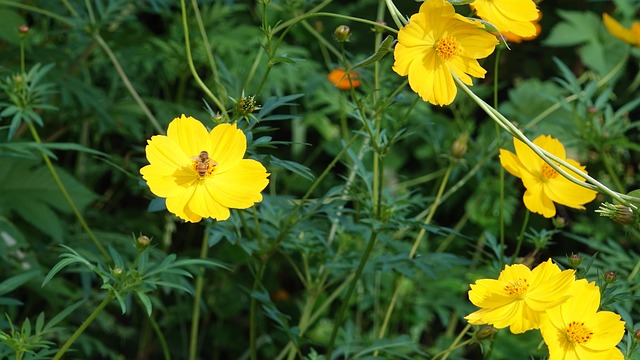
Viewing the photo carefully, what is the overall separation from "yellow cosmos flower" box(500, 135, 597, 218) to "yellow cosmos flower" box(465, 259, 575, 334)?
0.24 meters

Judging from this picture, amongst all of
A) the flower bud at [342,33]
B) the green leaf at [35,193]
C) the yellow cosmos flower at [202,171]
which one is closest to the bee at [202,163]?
the yellow cosmos flower at [202,171]

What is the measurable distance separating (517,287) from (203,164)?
39 centimetres

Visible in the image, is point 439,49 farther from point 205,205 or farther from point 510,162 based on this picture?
point 205,205

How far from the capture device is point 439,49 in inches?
43.1

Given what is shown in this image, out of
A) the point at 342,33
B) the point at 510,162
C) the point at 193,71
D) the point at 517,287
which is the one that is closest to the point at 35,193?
the point at 193,71

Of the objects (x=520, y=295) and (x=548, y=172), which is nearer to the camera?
(x=520, y=295)

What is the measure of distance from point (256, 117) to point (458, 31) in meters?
0.28

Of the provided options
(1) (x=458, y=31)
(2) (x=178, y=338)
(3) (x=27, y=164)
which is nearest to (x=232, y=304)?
(2) (x=178, y=338)

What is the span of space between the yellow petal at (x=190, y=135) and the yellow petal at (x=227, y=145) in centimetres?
2

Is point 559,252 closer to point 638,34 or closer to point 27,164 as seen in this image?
point 638,34

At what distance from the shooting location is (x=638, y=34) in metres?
1.94

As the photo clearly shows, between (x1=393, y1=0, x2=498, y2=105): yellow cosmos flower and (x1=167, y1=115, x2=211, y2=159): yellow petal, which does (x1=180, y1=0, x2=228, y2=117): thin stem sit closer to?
(x1=167, y1=115, x2=211, y2=159): yellow petal

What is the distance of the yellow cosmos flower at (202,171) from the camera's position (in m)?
1.07

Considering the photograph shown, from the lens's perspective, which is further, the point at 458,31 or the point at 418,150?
the point at 418,150
